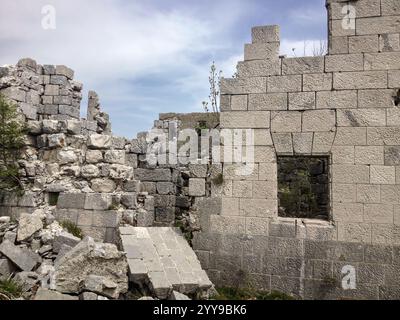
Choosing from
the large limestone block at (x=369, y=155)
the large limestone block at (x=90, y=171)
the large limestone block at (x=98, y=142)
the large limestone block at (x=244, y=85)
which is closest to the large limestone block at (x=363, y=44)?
the large limestone block at (x=244, y=85)

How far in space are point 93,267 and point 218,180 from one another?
2.51 metres

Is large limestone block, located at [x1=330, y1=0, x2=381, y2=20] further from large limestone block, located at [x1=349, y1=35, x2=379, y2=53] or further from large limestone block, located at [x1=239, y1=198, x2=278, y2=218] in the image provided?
large limestone block, located at [x1=239, y1=198, x2=278, y2=218]

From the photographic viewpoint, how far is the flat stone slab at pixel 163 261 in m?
4.86

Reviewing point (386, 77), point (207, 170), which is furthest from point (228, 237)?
point (386, 77)

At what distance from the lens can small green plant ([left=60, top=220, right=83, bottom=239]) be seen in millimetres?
6289

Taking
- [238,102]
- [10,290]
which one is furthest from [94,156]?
[238,102]

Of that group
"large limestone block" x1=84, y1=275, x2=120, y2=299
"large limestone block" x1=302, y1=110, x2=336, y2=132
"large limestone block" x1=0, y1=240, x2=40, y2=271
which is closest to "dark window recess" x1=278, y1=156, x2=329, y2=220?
"large limestone block" x1=302, y1=110, x2=336, y2=132

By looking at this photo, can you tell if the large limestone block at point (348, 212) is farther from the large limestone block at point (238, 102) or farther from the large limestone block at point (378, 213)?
the large limestone block at point (238, 102)

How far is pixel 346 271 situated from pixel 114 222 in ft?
12.9

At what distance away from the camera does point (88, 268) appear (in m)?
4.87

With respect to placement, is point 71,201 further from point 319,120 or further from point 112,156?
point 319,120

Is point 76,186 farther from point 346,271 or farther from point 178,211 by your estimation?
point 346,271
